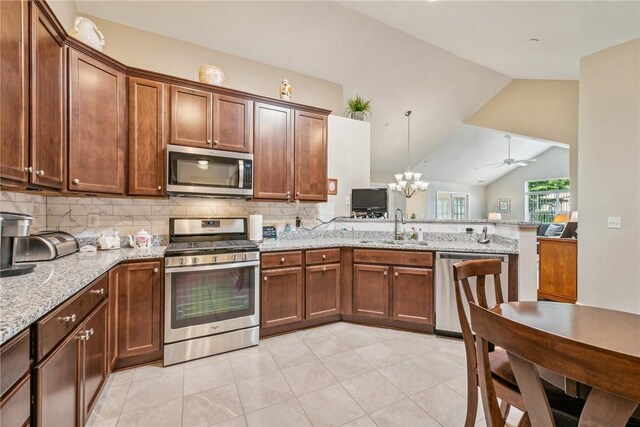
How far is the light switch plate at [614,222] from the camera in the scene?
2949 mm

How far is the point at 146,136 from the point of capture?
2486 mm

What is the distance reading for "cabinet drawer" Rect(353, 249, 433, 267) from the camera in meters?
2.83

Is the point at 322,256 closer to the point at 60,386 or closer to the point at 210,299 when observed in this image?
the point at 210,299

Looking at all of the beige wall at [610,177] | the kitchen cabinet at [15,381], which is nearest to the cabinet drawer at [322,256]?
the kitchen cabinet at [15,381]

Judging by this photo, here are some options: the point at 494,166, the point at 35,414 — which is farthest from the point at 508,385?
the point at 494,166

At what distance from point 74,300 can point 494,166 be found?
1228 cm

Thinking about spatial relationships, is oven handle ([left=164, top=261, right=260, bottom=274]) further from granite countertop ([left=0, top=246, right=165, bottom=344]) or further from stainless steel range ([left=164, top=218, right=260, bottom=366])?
granite countertop ([left=0, top=246, right=165, bottom=344])

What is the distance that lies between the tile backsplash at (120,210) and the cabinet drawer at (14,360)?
1465mm

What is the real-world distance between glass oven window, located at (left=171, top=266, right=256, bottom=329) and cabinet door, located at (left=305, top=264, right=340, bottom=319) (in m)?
0.60

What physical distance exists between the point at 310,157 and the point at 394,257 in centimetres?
145

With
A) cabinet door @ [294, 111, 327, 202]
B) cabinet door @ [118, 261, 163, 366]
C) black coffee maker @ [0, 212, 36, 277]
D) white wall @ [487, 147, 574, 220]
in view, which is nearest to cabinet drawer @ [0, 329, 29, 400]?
black coffee maker @ [0, 212, 36, 277]

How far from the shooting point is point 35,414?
0.99 m

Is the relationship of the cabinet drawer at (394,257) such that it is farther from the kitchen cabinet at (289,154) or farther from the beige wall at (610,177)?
the beige wall at (610,177)

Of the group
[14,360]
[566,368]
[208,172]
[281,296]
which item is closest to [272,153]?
[208,172]
